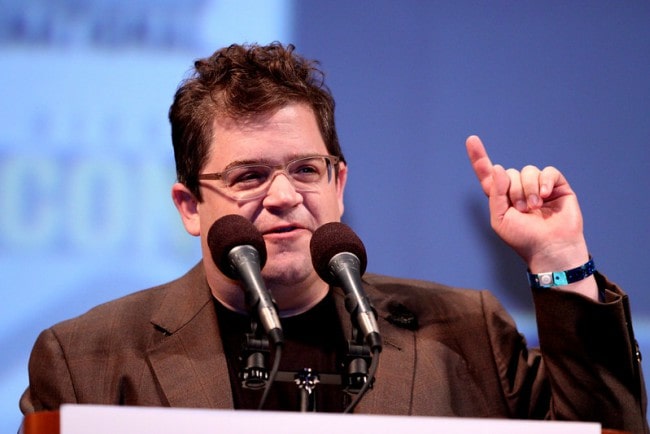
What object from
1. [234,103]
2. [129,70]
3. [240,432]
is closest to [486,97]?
[234,103]

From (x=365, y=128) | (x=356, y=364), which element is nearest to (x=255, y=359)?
(x=356, y=364)

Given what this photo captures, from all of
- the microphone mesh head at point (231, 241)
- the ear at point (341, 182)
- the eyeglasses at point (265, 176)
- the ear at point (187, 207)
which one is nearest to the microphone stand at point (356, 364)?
the microphone mesh head at point (231, 241)

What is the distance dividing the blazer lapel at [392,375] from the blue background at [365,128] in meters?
0.41

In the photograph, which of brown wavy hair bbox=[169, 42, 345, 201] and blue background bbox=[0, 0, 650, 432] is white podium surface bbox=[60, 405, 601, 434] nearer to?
brown wavy hair bbox=[169, 42, 345, 201]

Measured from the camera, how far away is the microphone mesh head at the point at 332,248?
7.12ft

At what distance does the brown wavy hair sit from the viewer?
9.46ft

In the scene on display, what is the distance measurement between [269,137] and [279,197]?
0.69 feet

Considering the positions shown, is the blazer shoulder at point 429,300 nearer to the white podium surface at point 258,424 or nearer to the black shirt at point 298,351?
the black shirt at point 298,351

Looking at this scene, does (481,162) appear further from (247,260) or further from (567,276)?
(247,260)

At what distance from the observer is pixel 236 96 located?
289 cm

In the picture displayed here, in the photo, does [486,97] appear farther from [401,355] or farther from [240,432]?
[240,432]

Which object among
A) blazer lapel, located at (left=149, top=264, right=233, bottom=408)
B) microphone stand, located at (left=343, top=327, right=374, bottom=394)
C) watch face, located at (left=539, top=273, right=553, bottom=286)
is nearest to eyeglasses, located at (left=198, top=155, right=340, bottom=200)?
blazer lapel, located at (left=149, top=264, right=233, bottom=408)

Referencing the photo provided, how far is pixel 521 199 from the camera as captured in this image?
2652mm

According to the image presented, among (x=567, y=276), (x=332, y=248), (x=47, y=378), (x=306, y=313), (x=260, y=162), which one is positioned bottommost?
(x=47, y=378)
